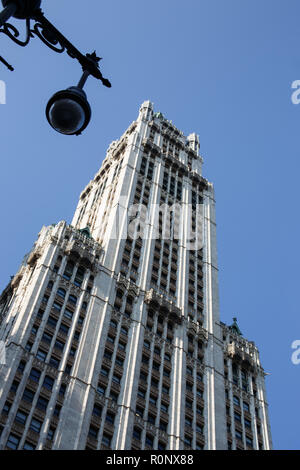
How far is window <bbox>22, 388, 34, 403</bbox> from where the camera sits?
4616 centimetres

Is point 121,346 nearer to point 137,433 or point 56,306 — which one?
point 56,306

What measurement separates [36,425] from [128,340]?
50.4 ft

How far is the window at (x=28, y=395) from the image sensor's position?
151 feet

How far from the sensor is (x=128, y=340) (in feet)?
190

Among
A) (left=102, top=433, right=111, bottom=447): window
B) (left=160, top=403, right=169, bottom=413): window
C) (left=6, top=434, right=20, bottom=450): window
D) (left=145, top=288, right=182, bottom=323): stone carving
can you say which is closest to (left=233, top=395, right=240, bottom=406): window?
(left=145, top=288, right=182, bottom=323): stone carving

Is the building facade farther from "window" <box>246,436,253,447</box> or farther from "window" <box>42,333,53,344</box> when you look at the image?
"window" <box>246,436,253,447</box>

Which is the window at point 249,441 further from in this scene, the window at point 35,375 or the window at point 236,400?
the window at point 35,375

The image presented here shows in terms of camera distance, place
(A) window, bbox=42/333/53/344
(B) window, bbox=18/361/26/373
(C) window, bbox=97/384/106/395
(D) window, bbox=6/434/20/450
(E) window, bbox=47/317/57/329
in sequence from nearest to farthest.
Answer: (D) window, bbox=6/434/20/450 → (B) window, bbox=18/361/26/373 → (C) window, bbox=97/384/106/395 → (A) window, bbox=42/333/53/344 → (E) window, bbox=47/317/57/329

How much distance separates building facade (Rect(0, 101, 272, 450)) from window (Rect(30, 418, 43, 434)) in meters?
0.09

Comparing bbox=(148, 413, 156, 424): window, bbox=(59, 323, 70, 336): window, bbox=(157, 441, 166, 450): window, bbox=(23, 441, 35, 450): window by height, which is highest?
bbox=(59, 323, 70, 336): window

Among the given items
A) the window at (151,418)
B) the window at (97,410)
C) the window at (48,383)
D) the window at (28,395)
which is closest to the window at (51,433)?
the window at (28,395)

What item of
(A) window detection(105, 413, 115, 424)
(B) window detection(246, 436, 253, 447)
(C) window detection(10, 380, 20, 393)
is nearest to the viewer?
(C) window detection(10, 380, 20, 393)

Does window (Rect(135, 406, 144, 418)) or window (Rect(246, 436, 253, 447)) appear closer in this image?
window (Rect(135, 406, 144, 418))

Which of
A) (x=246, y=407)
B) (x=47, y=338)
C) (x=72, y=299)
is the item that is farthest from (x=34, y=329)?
(x=246, y=407)
